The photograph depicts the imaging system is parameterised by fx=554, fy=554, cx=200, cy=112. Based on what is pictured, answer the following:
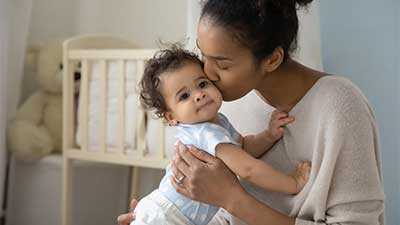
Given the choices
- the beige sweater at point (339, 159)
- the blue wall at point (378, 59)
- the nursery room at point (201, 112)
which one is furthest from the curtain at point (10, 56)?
the beige sweater at point (339, 159)

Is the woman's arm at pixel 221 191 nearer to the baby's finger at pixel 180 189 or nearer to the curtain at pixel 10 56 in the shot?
the baby's finger at pixel 180 189

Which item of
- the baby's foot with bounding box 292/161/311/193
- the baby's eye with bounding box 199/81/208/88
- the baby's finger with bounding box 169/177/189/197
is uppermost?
the baby's eye with bounding box 199/81/208/88

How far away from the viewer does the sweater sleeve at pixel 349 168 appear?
3.34 ft

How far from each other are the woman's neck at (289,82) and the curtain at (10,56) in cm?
158

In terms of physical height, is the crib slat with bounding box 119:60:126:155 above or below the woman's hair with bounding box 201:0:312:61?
below

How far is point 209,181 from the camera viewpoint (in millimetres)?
1096

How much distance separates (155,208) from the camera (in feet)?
3.84

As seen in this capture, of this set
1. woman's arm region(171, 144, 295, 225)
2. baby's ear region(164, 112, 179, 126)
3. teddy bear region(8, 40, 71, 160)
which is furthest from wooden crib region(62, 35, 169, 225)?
woman's arm region(171, 144, 295, 225)

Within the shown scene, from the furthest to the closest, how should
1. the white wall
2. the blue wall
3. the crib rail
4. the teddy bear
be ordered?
1. the white wall
2. the teddy bear
3. the crib rail
4. the blue wall

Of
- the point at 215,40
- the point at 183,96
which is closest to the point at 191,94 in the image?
the point at 183,96

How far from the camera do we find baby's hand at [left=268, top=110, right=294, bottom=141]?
1134mm

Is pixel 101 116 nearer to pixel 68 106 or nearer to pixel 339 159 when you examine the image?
pixel 68 106

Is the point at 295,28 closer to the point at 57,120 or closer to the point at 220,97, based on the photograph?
the point at 220,97

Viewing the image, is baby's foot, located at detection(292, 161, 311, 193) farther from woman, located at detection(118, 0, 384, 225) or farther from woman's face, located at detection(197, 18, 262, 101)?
Answer: woman's face, located at detection(197, 18, 262, 101)
